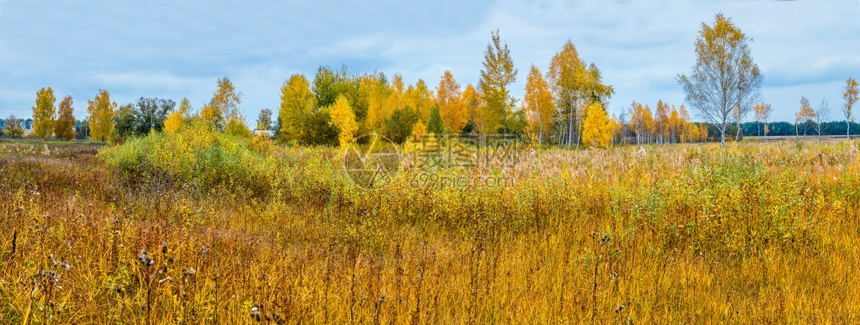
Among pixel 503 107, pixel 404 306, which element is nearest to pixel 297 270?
pixel 404 306

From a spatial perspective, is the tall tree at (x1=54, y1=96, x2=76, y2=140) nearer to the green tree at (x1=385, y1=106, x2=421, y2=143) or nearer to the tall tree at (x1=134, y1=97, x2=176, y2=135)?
the tall tree at (x1=134, y1=97, x2=176, y2=135)

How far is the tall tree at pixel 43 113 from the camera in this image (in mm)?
49531

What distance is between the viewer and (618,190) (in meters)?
6.16

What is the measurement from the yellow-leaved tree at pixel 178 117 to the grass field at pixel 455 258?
3698 cm

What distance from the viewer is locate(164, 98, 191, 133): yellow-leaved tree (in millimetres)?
39531

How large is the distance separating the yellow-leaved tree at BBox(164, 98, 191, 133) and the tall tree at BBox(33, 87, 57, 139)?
60.0ft

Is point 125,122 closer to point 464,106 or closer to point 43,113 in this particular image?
point 43,113

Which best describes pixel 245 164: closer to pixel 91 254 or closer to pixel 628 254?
pixel 91 254

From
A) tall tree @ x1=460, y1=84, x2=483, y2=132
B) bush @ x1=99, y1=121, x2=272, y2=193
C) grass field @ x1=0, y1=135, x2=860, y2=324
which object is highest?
tall tree @ x1=460, y1=84, x2=483, y2=132

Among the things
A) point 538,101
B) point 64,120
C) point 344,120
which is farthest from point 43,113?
point 538,101

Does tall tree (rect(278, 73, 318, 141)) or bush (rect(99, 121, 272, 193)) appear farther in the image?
tall tree (rect(278, 73, 318, 141))

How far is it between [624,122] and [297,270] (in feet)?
281

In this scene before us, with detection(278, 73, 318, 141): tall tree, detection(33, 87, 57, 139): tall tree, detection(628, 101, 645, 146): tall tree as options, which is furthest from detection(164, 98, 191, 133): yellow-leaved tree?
detection(628, 101, 645, 146): tall tree

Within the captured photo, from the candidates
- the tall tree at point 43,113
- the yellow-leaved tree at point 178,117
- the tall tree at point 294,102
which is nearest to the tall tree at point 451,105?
the tall tree at point 294,102
